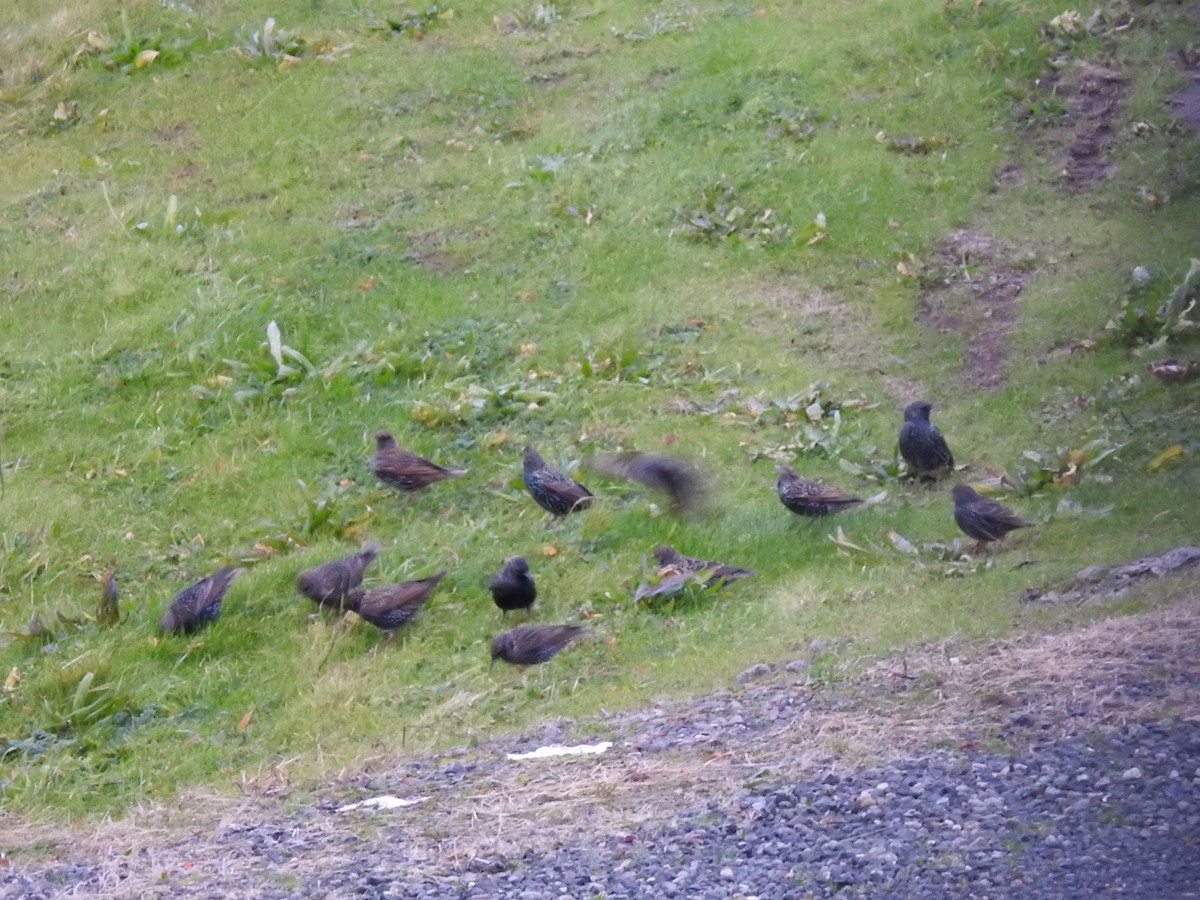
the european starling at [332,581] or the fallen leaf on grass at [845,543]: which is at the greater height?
the european starling at [332,581]

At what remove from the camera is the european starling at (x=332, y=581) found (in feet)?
32.8

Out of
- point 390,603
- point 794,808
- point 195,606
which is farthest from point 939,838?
point 195,606

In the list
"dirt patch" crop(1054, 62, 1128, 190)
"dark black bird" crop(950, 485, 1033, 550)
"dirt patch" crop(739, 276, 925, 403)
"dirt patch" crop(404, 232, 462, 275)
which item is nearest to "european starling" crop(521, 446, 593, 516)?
"dark black bird" crop(950, 485, 1033, 550)

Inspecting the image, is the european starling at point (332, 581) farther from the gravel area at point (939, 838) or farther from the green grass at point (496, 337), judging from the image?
the gravel area at point (939, 838)

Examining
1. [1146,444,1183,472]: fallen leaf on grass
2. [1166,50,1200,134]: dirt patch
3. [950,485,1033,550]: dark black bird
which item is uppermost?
[1166,50,1200,134]: dirt patch

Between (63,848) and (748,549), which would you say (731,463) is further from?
(63,848)

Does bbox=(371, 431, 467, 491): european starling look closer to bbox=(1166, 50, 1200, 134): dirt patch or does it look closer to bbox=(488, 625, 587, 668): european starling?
bbox=(488, 625, 587, 668): european starling

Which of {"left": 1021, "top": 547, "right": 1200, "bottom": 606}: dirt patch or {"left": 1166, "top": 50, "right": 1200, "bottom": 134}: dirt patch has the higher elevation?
{"left": 1166, "top": 50, "right": 1200, "bottom": 134}: dirt patch

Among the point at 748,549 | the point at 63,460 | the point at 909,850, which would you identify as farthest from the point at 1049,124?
the point at 909,850

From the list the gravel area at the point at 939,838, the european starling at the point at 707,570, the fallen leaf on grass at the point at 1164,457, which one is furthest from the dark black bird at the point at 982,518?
the gravel area at the point at 939,838

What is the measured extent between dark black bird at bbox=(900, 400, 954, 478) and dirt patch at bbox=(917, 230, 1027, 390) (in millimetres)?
1662

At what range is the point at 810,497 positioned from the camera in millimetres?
10180

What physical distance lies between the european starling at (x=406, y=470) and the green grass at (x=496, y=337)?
6.7 inches

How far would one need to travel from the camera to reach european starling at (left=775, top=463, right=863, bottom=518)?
10156 mm
